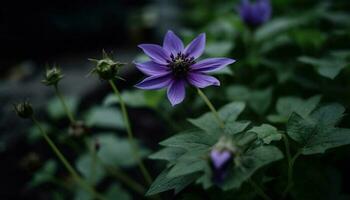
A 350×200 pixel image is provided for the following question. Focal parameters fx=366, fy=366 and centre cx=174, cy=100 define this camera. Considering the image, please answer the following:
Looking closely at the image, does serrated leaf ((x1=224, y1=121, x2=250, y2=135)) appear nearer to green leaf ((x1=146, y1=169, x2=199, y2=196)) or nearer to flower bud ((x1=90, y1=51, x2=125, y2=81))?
green leaf ((x1=146, y1=169, x2=199, y2=196))

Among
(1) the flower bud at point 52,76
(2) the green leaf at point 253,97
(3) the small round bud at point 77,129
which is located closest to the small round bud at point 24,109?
(1) the flower bud at point 52,76

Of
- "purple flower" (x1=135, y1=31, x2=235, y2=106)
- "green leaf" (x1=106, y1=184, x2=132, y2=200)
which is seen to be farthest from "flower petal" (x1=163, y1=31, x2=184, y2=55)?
"green leaf" (x1=106, y1=184, x2=132, y2=200)

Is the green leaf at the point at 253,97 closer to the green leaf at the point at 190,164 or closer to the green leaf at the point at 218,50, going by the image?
the green leaf at the point at 218,50

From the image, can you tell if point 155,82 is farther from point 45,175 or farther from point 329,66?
point 45,175

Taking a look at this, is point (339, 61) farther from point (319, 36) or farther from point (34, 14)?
point (34, 14)

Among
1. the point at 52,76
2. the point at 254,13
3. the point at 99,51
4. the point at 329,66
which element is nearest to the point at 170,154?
the point at 52,76
